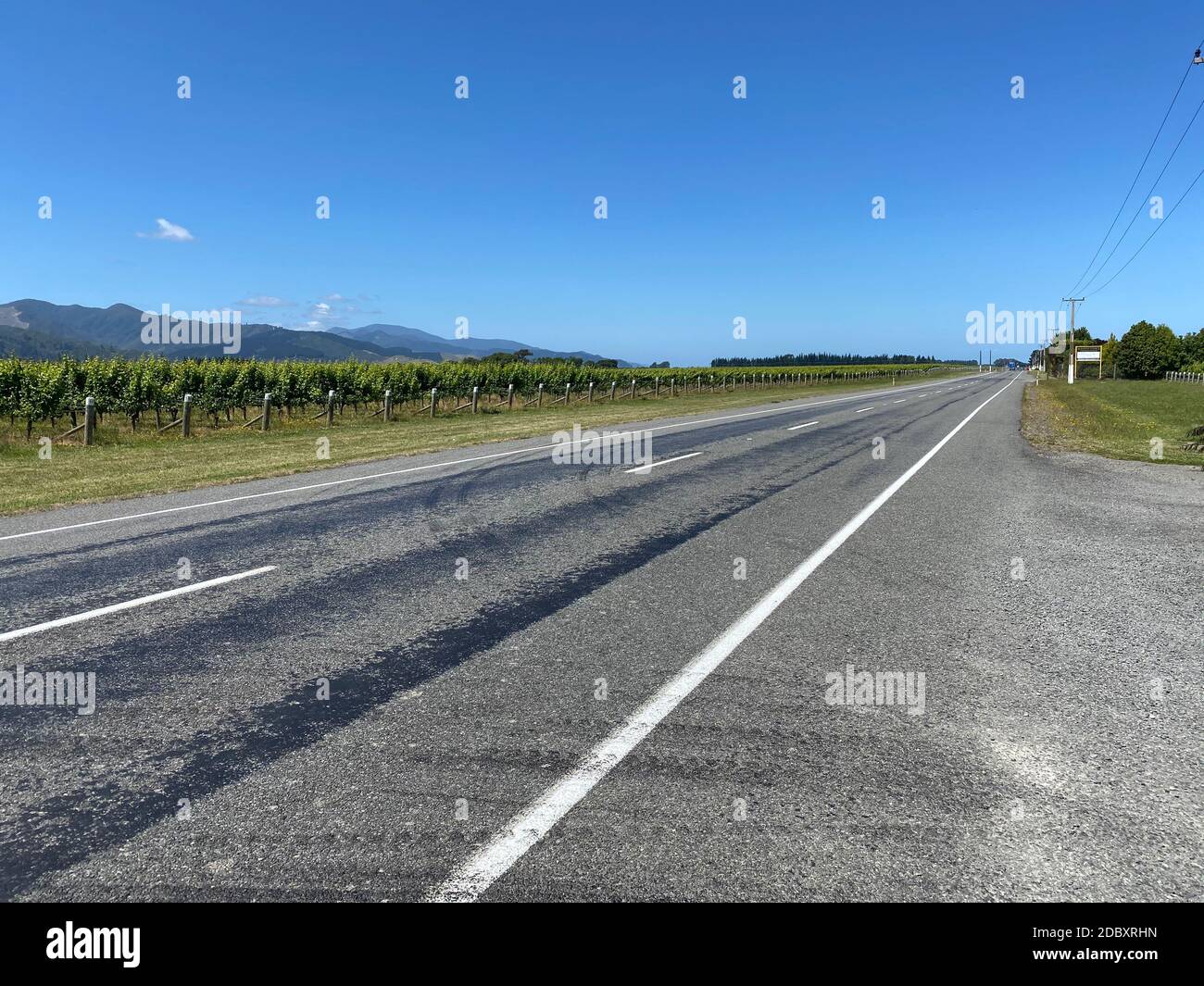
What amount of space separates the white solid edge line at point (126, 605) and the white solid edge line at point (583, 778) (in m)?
3.96

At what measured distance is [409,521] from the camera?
8.98 m

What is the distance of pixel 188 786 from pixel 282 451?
14.7 meters

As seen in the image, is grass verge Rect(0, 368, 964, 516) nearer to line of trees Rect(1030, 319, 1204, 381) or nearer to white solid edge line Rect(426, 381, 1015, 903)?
white solid edge line Rect(426, 381, 1015, 903)

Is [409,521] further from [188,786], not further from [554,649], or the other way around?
[188,786]

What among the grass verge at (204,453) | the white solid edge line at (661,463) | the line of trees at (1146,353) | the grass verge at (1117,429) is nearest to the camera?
the grass verge at (204,453)

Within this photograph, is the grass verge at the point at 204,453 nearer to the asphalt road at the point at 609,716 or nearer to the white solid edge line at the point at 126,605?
the asphalt road at the point at 609,716

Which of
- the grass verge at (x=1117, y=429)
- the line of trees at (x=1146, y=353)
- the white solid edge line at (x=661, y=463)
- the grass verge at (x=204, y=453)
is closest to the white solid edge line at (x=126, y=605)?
the grass verge at (x=204, y=453)

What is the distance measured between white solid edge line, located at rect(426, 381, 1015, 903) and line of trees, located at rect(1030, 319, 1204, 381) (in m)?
128

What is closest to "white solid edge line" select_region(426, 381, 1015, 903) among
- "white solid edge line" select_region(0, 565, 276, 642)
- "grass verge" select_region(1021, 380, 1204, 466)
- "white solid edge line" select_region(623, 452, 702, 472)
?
"white solid edge line" select_region(0, 565, 276, 642)

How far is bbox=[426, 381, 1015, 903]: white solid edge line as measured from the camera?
8.56ft

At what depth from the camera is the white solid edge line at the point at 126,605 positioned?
5.15m

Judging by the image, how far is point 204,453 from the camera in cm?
1667

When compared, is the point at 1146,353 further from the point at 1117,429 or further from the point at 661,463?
the point at 661,463

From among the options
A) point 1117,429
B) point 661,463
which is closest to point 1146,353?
point 1117,429
